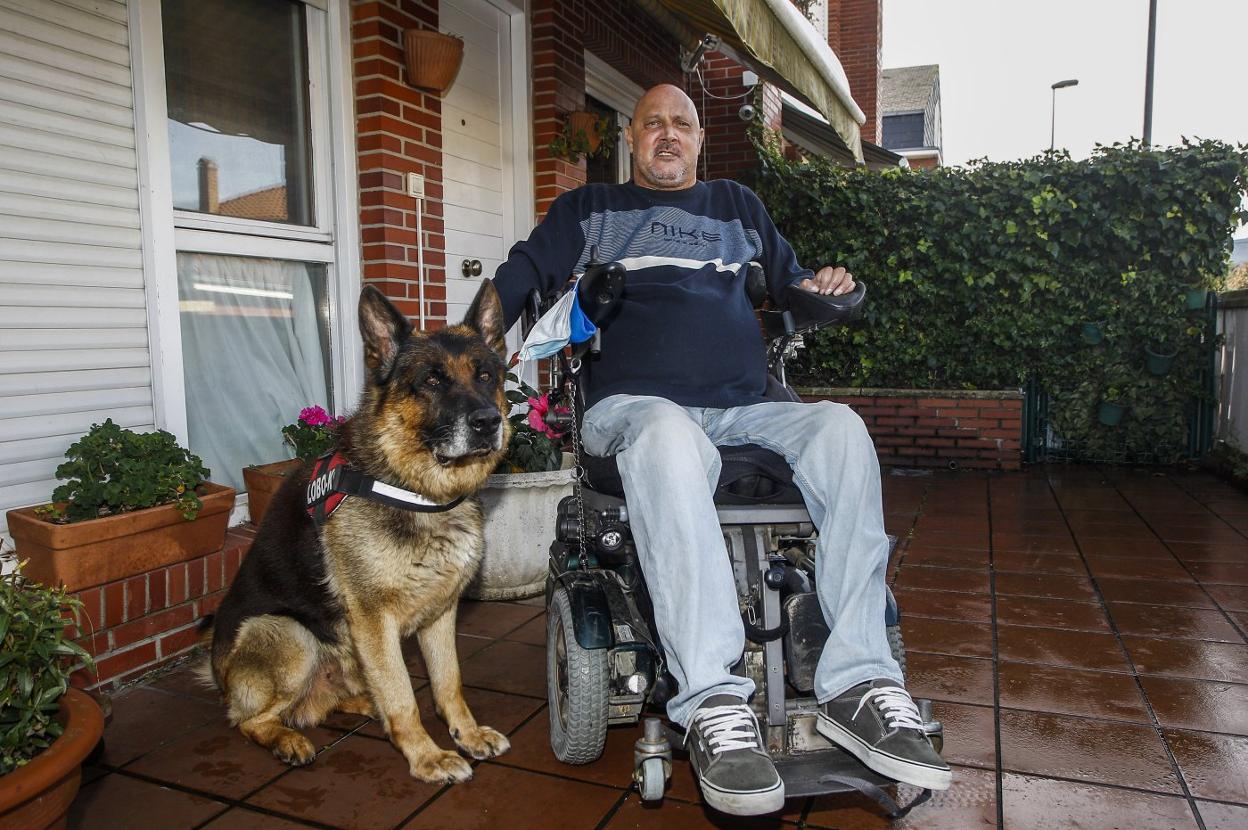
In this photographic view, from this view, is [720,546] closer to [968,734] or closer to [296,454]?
[968,734]

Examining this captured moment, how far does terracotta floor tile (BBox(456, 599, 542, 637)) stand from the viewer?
343cm

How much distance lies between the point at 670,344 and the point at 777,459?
20.6 inches

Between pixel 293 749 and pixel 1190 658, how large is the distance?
296cm

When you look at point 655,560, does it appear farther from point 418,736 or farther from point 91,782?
point 91,782

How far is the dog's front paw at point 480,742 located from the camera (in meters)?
2.39

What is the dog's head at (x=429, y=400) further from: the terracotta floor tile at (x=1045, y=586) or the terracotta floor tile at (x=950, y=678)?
the terracotta floor tile at (x=1045, y=586)

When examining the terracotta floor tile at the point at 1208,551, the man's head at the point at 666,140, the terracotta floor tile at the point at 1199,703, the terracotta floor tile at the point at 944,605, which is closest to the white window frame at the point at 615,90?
the man's head at the point at 666,140

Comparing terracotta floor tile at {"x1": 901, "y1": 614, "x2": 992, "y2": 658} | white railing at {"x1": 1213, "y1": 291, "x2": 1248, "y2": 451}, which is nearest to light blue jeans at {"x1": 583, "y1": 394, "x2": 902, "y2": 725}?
terracotta floor tile at {"x1": 901, "y1": 614, "x2": 992, "y2": 658}

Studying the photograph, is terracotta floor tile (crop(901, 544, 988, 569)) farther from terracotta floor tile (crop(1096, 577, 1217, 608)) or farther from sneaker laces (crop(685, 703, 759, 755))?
sneaker laces (crop(685, 703, 759, 755))

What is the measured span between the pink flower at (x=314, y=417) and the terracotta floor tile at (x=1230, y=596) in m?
3.80

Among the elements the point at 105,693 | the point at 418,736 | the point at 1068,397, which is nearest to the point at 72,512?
the point at 105,693

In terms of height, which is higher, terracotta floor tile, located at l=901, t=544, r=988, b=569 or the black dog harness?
the black dog harness

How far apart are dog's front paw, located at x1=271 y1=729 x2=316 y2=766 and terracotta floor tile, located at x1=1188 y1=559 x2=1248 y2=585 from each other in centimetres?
381

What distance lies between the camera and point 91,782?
2.28 metres
